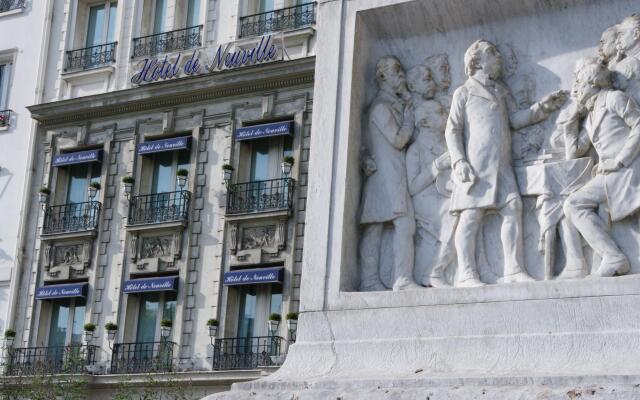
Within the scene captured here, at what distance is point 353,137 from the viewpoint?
8.60m

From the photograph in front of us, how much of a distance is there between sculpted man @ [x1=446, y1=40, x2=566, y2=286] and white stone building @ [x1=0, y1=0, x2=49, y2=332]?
80.2 feet

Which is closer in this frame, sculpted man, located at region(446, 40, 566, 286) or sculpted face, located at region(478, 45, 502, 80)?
sculpted man, located at region(446, 40, 566, 286)

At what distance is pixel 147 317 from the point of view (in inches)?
1145

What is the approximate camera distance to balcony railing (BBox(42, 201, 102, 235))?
1200 inches

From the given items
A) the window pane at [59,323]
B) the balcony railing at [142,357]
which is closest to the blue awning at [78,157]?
the window pane at [59,323]

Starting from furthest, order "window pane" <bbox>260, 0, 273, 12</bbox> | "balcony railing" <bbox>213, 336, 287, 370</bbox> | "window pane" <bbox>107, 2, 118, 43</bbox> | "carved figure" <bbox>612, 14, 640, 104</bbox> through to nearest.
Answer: "window pane" <bbox>107, 2, 118, 43</bbox> < "window pane" <bbox>260, 0, 273, 12</bbox> < "balcony railing" <bbox>213, 336, 287, 370</bbox> < "carved figure" <bbox>612, 14, 640, 104</bbox>

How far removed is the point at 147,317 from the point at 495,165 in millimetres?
21863

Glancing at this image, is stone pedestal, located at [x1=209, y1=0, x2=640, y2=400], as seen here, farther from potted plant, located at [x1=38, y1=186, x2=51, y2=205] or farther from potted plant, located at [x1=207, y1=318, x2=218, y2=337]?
potted plant, located at [x1=38, y1=186, x2=51, y2=205]

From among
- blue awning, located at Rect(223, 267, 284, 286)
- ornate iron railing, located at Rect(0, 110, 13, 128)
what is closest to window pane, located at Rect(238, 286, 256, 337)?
blue awning, located at Rect(223, 267, 284, 286)

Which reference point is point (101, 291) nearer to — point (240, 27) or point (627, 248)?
point (240, 27)

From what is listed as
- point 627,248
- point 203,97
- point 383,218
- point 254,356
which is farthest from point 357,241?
point 203,97

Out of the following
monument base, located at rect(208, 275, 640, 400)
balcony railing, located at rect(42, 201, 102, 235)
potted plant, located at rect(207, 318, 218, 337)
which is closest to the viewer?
monument base, located at rect(208, 275, 640, 400)

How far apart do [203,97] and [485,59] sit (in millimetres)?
21878

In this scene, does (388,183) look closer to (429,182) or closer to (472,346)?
(429,182)
